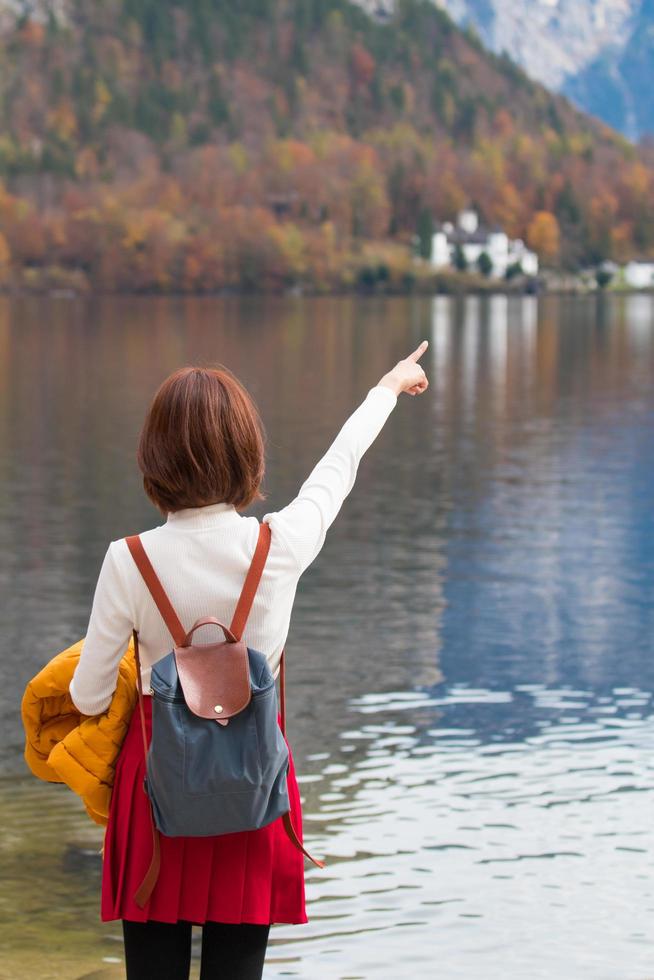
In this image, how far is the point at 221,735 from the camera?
3059 millimetres

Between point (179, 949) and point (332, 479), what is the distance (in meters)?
1.03

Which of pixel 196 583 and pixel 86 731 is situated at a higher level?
pixel 196 583

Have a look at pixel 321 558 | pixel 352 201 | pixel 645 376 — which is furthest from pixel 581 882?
pixel 352 201

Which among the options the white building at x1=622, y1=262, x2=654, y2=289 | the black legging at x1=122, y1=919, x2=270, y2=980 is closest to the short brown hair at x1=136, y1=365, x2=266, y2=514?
the black legging at x1=122, y1=919, x2=270, y2=980

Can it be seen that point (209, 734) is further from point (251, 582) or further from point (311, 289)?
point (311, 289)

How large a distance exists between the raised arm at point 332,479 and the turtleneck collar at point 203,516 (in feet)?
0.29

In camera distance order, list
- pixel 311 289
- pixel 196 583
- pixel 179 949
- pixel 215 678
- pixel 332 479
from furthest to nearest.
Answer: pixel 311 289 < pixel 332 479 < pixel 179 949 < pixel 196 583 < pixel 215 678

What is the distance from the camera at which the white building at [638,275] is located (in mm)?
192625

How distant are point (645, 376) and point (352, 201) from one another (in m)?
151

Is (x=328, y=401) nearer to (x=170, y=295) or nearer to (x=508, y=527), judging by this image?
(x=508, y=527)

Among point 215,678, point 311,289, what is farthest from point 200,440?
point 311,289

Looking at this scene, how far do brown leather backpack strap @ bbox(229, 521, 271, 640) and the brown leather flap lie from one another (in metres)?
0.08

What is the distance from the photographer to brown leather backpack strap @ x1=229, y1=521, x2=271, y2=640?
10.3 ft

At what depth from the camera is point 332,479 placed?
338cm
